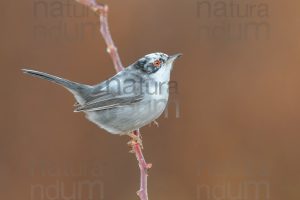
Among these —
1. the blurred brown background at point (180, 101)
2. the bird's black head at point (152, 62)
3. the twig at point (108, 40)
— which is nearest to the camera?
the twig at point (108, 40)

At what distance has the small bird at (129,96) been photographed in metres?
3.40

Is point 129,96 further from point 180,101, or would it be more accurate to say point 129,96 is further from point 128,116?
point 180,101

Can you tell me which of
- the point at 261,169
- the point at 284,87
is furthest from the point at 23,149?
the point at 284,87

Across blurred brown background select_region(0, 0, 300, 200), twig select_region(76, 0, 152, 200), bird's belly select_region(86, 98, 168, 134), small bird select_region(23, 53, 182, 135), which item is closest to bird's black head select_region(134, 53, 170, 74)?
small bird select_region(23, 53, 182, 135)

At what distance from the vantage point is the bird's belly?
3.38m

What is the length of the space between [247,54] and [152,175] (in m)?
1.66

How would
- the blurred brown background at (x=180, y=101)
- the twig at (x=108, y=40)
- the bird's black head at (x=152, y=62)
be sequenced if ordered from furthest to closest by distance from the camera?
the blurred brown background at (x=180, y=101), the bird's black head at (x=152, y=62), the twig at (x=108, y=40)

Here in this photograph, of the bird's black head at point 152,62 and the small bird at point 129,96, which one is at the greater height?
the bird's black head at point 152,62

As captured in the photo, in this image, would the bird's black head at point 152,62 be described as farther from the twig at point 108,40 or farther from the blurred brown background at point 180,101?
the blurred brown background at point 180,101

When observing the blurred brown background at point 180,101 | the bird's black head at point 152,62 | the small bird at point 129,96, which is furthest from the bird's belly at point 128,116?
the blurred brown background at point 180,101

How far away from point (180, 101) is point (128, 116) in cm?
259

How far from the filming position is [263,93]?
20.2ft

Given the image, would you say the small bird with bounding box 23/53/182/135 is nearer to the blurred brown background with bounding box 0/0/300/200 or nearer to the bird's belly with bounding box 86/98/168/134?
the bird's belly with bounding box 86/98/168/134

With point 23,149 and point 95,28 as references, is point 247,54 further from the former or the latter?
point 23,149
